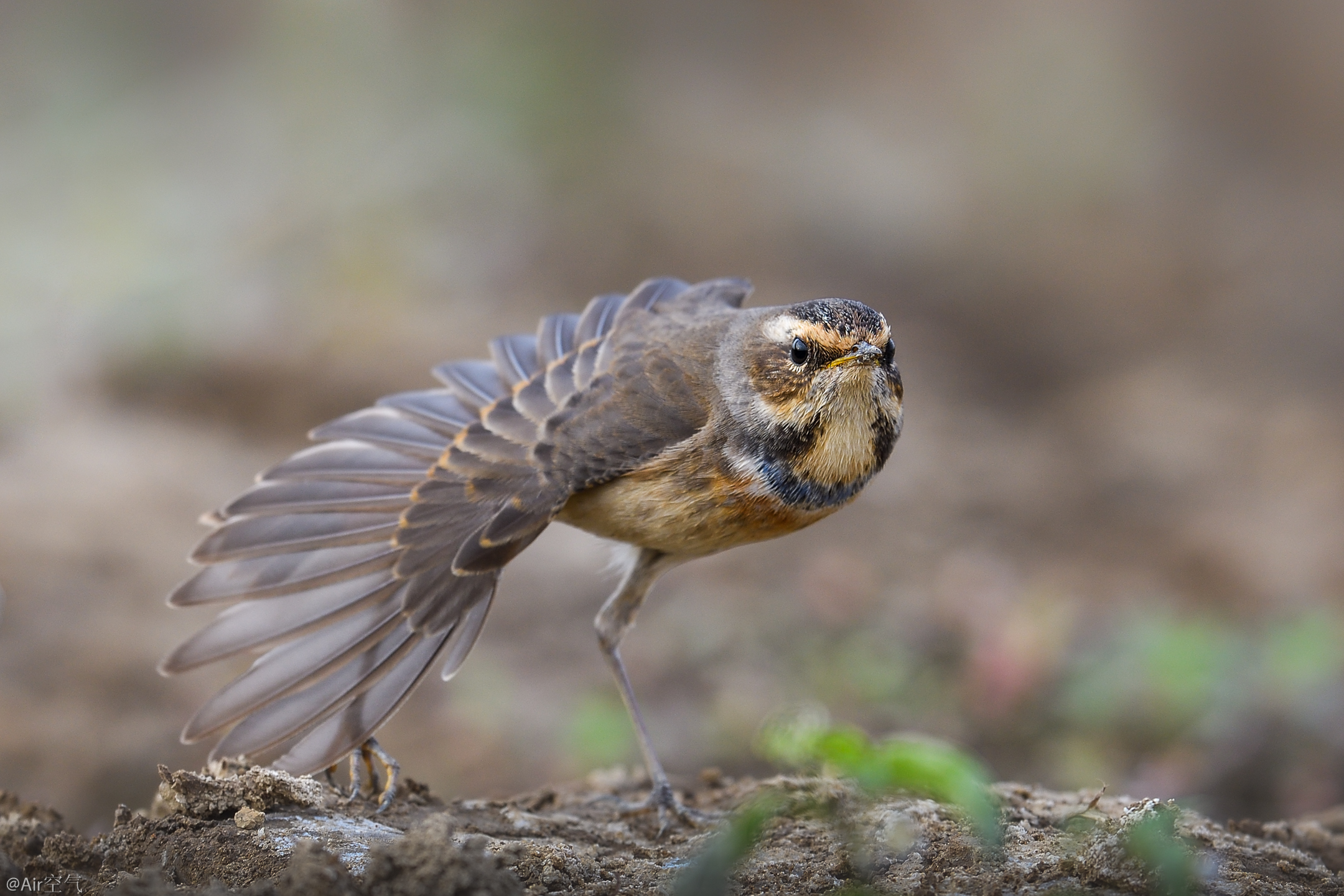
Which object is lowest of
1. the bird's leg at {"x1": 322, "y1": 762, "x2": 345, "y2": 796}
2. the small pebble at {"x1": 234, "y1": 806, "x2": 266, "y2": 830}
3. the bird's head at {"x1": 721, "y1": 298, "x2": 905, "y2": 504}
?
the small pebble at {"x1": 234, "y1": 806, "x2": 266, "y2": 830}

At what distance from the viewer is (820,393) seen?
468cm

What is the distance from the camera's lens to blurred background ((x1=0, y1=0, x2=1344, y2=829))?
713 centimetres

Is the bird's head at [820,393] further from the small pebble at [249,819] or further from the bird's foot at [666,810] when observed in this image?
the small pebble at [249,819]

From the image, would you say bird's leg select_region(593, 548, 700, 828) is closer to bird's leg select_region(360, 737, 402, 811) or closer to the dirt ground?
the dirt ground

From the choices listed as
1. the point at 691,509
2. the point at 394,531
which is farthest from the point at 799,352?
the point at 394,531

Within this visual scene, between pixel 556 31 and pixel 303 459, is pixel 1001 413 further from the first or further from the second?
pixel 303 459

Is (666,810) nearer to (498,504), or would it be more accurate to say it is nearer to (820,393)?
(498,504)

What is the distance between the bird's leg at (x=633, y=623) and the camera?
515 centimetres

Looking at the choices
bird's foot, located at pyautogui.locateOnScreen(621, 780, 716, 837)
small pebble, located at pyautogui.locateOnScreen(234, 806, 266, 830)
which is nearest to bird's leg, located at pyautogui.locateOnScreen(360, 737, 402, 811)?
small pebble, located at pyautogui.locateOnScreen(234, 806, 266, 830)

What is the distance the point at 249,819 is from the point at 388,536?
136cm

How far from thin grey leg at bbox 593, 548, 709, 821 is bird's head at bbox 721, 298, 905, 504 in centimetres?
85

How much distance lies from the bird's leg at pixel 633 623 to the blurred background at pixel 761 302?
136cm

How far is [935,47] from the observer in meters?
16.2

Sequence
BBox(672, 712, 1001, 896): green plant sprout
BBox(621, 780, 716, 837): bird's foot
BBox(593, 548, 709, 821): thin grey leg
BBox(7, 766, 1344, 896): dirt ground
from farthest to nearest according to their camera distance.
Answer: BBox(593, 548, 709, 821): thin grey leg < BBox(621, 780, 716, 837): bird's foot < BBox(7, 766, 1344, 896): dirt ground < BBox(672, 712, 1001, 896): green plant sprout
